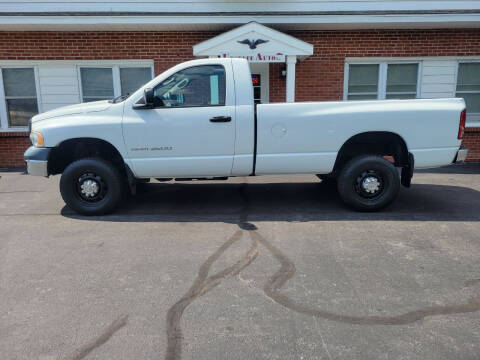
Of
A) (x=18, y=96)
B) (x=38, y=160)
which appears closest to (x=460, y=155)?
(x=38, y=160)

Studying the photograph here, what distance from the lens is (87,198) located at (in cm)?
556

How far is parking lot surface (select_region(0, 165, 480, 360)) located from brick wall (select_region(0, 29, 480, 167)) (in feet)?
15.4

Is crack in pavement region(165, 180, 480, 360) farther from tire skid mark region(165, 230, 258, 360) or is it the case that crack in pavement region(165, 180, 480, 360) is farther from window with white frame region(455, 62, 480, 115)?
window with white frame region(455, 62, 480, 115)

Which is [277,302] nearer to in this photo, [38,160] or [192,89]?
[192,89]

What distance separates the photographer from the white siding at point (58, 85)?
9.72m

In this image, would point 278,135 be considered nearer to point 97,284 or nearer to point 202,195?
point 202,195

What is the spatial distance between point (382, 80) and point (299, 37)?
246cm

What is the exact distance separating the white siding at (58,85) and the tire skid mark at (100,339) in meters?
8.36

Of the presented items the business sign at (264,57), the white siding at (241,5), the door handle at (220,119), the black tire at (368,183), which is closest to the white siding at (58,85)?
the white siding at (241,5)

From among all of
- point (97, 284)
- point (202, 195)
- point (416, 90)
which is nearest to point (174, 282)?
point (97, 284)

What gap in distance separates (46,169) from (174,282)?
297 cm

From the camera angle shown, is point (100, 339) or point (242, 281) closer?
point (100, 339)

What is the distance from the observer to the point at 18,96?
390 inches

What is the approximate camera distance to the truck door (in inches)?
207
